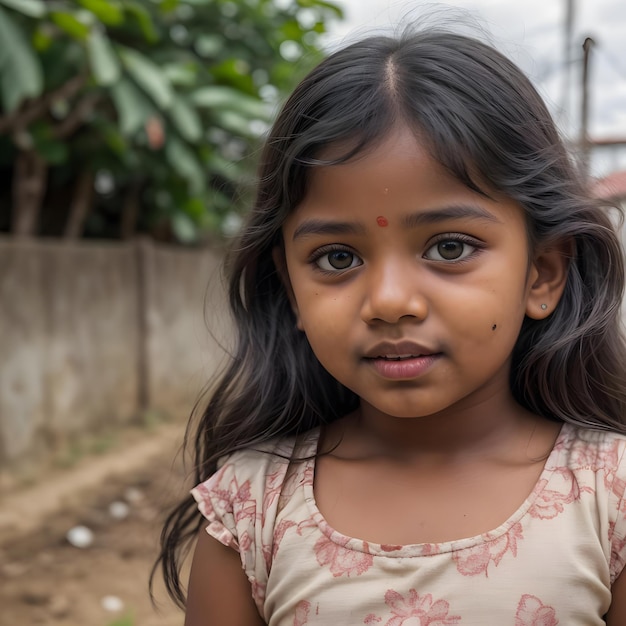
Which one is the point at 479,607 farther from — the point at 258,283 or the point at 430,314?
the point at 258,283

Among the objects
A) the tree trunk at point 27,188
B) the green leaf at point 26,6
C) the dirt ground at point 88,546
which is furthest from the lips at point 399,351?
the tree trunk at point 27,188

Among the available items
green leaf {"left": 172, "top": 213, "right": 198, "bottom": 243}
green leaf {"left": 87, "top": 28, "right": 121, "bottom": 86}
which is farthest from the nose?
green leaf {"left": 172, "top": 213, "right": 198, "bottom": 243}

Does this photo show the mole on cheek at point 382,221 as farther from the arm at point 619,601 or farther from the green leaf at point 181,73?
the green leaf at point 181,73

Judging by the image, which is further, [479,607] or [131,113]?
[131,113]

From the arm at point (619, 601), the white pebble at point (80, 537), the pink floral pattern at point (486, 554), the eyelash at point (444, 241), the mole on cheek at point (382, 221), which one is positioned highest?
the mole on cheek at point (382, 221)

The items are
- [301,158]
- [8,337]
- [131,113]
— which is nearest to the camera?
[301,158]

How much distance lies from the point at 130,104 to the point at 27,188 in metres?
1.18

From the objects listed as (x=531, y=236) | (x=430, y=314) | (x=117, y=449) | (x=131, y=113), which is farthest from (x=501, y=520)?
(x=117, y=449)

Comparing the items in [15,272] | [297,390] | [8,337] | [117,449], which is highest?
[297,390]

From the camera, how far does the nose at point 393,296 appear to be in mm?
1195

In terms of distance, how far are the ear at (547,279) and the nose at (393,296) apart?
26 centimetres

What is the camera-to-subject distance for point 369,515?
1.34 metres

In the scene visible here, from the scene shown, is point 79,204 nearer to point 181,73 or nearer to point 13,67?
point 181,73

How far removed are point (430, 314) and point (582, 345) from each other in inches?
14.8
